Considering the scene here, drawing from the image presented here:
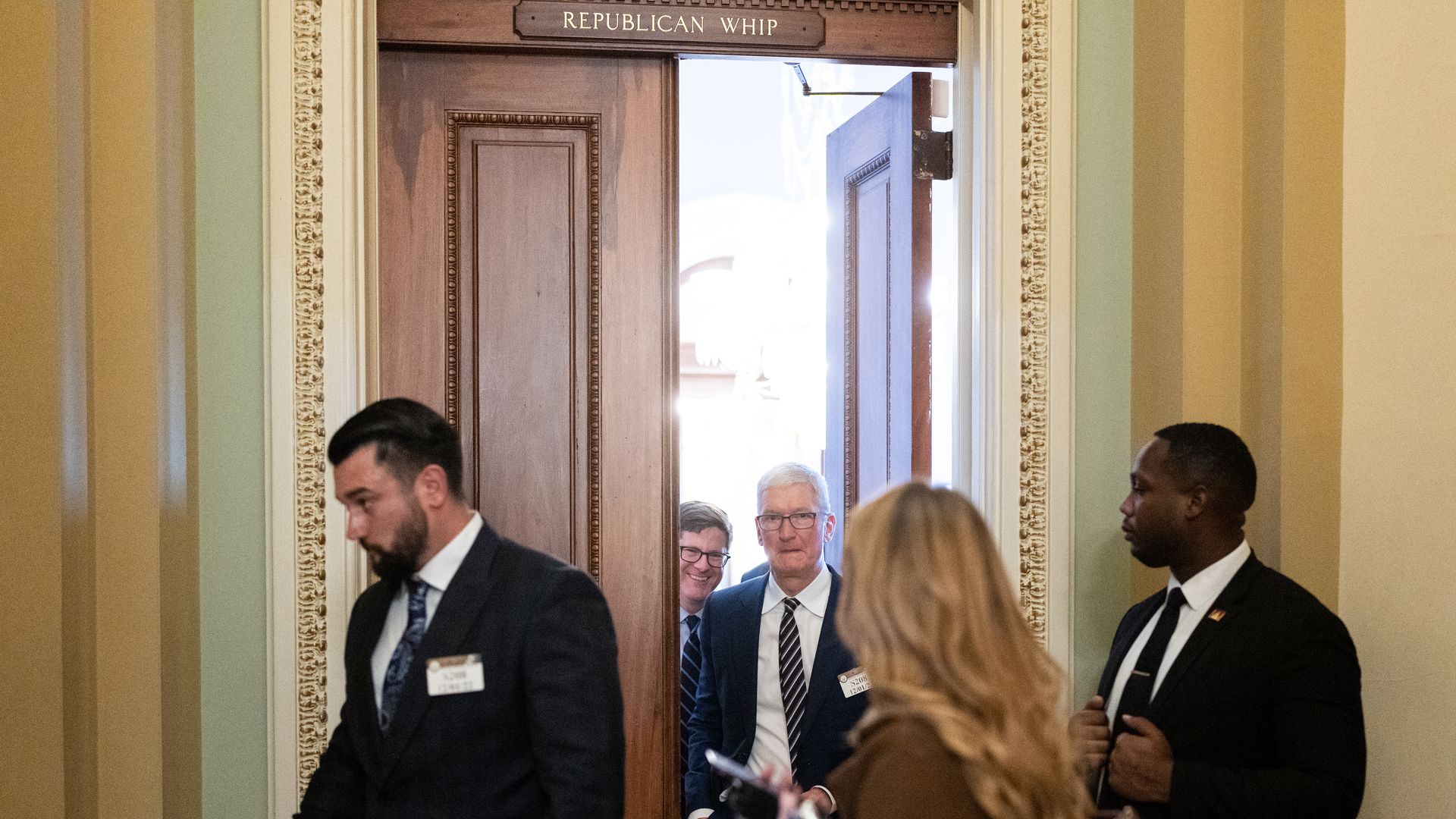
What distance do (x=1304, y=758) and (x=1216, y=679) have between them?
0.25 m

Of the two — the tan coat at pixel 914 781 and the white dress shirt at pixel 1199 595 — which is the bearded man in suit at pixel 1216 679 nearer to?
the white dress shirt at pixel 1199 595

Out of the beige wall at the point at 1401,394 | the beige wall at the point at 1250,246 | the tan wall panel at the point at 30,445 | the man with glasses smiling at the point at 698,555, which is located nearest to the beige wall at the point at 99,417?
the tan wall panel at the point at 30,445

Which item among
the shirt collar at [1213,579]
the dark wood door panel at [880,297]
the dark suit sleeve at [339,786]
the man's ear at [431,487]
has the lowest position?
the dark suit sleeve at [339,786]

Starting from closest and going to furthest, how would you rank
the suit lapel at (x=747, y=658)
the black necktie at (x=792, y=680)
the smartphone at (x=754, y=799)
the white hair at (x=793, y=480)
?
1. the smartphone at (x=754, y=799)
2. the black necktie at (x=792, y=680)
3. the suit lapel at (x=747, y=658)
4. the white hair at (x=793, y=480)

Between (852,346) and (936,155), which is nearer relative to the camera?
(936,155)

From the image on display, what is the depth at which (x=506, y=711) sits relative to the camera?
2.82 metres

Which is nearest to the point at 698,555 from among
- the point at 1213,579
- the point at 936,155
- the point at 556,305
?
the point at 556,305

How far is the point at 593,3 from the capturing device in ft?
14.0

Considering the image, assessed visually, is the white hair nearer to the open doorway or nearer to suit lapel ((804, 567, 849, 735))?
suit lapel ((804, 567, 849, 735))

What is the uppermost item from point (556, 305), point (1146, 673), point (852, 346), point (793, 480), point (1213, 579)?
point (556, 305)

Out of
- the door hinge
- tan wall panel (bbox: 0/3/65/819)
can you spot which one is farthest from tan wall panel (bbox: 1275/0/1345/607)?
tan wall panel (bbox: 0/3/65/819)

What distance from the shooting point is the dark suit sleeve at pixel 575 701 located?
106 inches

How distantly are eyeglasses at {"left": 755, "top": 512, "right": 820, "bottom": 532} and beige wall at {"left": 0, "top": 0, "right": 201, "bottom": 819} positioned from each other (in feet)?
5.49

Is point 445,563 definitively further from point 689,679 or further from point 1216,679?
point 689,679
